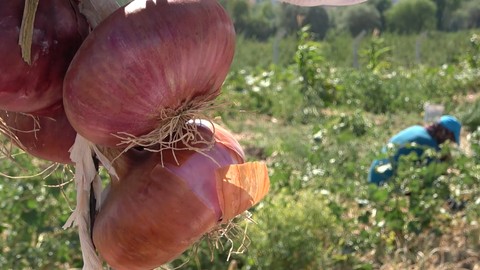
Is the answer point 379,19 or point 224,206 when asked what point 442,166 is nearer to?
point 224,206

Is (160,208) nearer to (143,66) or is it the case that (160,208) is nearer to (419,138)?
(143,66)

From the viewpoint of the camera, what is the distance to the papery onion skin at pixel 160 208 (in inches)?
23.9

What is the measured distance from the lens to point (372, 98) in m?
7.66

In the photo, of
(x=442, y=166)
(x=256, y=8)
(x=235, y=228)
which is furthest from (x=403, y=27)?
(x=235, y=228)

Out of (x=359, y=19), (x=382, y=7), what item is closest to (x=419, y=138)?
(x=359, y=19)

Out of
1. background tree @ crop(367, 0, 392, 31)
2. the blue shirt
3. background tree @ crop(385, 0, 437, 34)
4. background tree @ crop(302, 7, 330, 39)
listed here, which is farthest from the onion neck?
background tree @ crop(367, 0, 392, 31)

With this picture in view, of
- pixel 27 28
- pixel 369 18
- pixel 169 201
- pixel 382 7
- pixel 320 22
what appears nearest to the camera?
pixel 27 28

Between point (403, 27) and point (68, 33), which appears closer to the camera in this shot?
point (68, 33)

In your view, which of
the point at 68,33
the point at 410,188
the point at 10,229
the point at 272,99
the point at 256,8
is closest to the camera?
the point at 68,33

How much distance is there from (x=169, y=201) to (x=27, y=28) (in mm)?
197

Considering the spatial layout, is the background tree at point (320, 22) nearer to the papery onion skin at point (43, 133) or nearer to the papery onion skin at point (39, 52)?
the papery onion skin at point (43, 133)

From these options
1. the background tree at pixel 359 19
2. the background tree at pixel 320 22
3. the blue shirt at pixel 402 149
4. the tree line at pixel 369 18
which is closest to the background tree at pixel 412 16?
the tree line at pixel 369 18

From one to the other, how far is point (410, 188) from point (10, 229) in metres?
1.70

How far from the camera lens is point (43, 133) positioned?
65 centimetres
